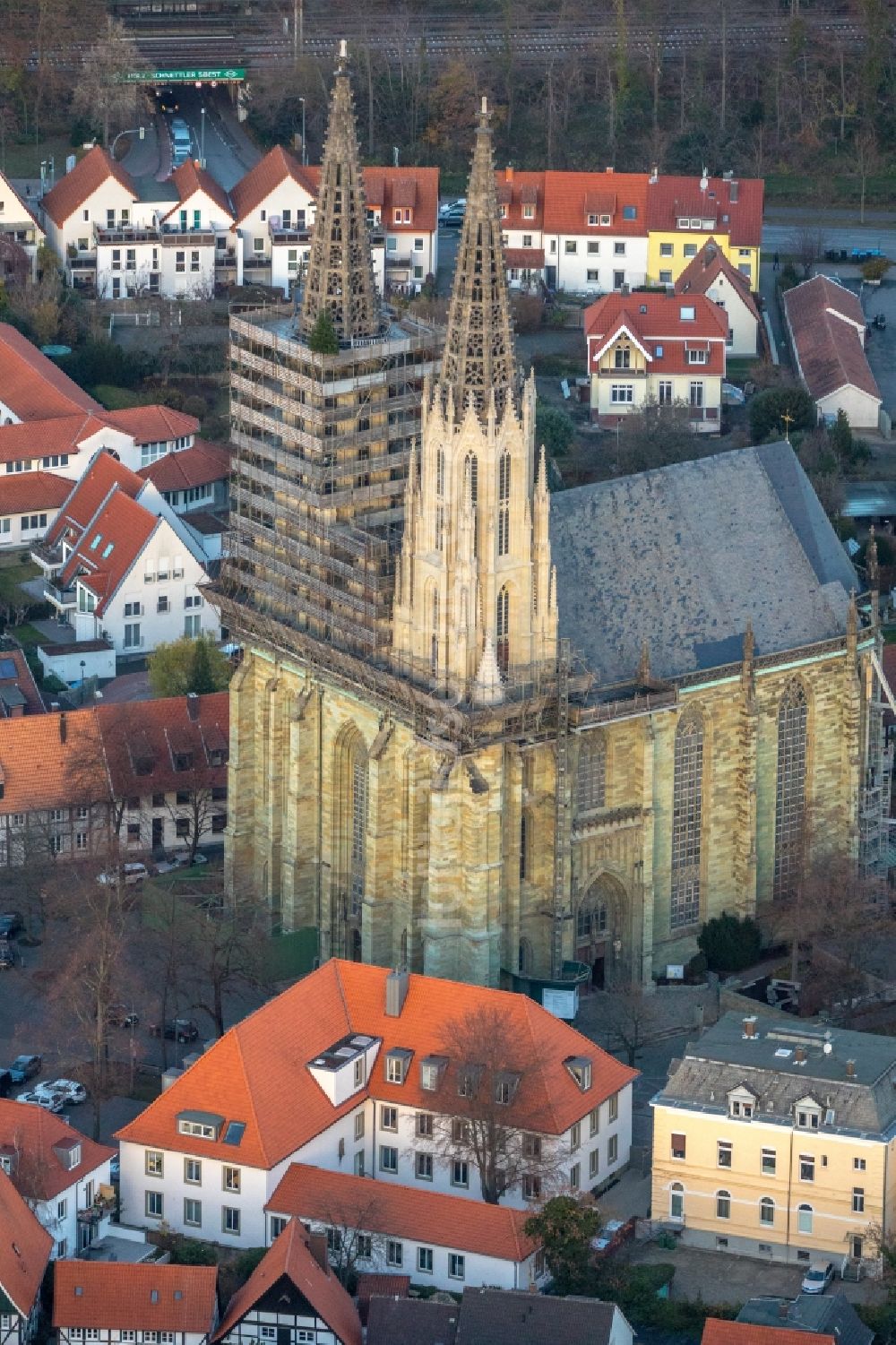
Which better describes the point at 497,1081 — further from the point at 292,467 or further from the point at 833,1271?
the point at 292,467

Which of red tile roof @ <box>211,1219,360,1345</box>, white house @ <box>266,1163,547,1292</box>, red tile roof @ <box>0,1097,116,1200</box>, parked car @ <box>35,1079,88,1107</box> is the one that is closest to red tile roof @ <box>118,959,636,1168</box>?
red tile roof @ <box>0,1097,116,1200</box>

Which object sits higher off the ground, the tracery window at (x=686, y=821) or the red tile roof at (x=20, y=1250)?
the tracery window at (x=686, y=821)

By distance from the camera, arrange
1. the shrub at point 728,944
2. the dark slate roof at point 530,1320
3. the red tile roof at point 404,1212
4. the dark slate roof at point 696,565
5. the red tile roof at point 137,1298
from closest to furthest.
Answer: the dark slate roof at point 530,1320
the red tile roof at point 137,1298
the red tile roof at point 404,1212
the dark slate roof at point 696,565
the shrub at point 728,944

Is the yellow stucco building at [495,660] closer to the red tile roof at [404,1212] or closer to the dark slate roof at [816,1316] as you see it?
the red tile roof at [404,1212]

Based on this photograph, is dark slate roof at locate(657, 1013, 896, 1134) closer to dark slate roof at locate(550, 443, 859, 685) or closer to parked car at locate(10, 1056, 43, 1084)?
dark slate roof at locate(550, 443, 859, 685)

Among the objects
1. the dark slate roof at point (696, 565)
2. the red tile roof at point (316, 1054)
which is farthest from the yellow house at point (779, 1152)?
the dark slate roof at point (696, 565)
